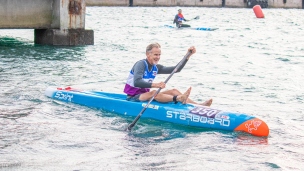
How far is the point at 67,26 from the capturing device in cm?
1767

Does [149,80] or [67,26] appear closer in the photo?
[149,80]

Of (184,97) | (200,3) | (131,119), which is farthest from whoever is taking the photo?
(200,3)

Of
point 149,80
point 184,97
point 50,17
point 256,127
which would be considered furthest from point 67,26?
point 256,127

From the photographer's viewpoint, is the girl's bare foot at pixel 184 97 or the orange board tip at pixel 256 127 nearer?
the orange board tip at pixel 256 127

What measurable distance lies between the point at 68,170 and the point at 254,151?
2.48 metres

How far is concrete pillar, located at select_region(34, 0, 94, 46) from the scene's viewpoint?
17375 mm

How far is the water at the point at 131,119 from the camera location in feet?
22.7

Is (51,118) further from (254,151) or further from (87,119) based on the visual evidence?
(254,151)

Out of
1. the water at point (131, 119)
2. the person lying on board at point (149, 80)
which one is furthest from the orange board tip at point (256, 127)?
the person lying on board at point (149, 80)

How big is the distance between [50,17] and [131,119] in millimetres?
9321

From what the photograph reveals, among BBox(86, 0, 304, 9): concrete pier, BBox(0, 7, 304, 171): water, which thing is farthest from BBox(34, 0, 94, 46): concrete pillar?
BBox(86, 0, 304, 9): concrete pier

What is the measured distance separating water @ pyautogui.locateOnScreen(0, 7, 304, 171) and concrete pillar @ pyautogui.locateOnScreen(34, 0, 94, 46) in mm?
322

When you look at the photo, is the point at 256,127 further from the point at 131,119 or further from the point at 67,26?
the point at 67,26

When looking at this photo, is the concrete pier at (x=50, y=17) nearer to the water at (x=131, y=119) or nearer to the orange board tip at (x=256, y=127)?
the water at (x=131, y=119)
